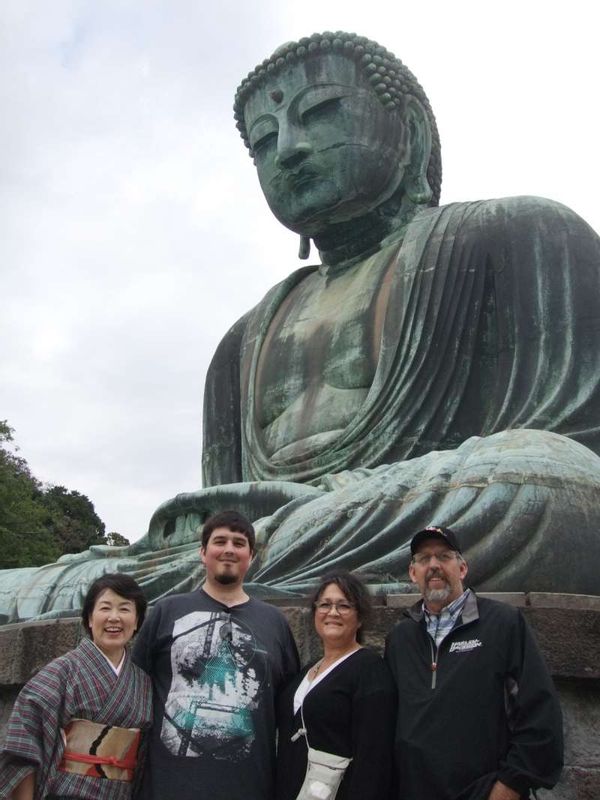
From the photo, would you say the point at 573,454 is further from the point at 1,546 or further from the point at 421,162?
the point at 1,546

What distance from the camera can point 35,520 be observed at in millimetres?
20406

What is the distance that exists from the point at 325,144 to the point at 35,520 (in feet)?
48.3

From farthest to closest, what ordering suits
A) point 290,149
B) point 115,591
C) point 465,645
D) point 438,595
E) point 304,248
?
point 304,248, point 290,149, point 115,591, point 438,595, point 465,645

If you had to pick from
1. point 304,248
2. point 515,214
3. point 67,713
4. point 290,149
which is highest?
point 290,149

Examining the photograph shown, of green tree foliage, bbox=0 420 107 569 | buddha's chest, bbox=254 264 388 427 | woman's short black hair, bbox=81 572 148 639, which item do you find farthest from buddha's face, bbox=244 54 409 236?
green tree foliage, bbox=0 420 107 569

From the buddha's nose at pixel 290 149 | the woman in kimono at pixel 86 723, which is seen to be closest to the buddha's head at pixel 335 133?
the buddha's nose at pixel 290 149

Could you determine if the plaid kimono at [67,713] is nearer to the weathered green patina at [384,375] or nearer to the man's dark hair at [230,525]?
the man's dark hair at [230,525]

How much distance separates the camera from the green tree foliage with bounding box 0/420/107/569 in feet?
64.4

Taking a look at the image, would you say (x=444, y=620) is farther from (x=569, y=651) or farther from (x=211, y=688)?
(x=569, y=651)

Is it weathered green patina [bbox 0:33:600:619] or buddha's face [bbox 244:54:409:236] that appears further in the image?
buddha's face [bbox 244:54:409:236]

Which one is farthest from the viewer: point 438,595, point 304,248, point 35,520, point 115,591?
point 35,520

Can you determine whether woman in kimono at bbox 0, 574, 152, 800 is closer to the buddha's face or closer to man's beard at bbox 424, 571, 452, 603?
man's beard at bbox 424, 571, 452, 603

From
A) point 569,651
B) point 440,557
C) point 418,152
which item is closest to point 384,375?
point 418,152

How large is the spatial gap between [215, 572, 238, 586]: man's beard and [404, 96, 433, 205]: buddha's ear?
196 inches
